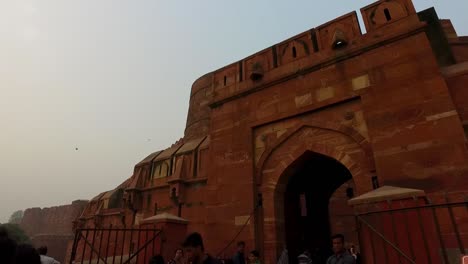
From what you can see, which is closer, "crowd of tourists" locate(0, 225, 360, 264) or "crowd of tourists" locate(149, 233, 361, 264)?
"crowd of tourists" locate(0, 225, 360, 264)

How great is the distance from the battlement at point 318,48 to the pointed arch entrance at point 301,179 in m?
1.72

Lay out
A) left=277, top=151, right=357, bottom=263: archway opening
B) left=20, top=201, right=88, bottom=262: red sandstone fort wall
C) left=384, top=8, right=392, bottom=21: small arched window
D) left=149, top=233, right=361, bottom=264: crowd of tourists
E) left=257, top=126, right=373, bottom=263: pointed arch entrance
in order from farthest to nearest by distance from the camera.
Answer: left=20, top=201, right=88, bottom=262: red sandstone fort wall → left=277, top=151, right=357, bottom=263: archway opening → left=384, top=8, right=392, bottom=21: small arched window → left=257, top=126, right=373, bottom=263: pointed arch entrance → left=149, top=233, right=361, bottom=264: crowd of tourists

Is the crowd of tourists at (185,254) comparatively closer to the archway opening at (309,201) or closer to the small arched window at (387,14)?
the archway opening at (309,201)

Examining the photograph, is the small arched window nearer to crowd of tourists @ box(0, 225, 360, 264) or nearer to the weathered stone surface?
the weathered stone surface

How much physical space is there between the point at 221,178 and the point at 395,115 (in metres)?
4.31

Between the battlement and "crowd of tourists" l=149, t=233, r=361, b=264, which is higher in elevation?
the battlement

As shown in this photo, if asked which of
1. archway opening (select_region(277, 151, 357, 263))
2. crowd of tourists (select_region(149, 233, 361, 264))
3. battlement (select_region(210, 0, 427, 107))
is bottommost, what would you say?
crowd of tourists (select_region(149, 233, 361, 264))

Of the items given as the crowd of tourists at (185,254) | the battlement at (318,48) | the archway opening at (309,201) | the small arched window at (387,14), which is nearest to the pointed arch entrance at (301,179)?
the archway opening at (309,201)

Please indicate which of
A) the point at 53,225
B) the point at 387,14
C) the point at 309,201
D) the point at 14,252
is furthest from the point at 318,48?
the point at 53,225

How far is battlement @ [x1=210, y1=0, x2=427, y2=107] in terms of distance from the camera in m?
6.35

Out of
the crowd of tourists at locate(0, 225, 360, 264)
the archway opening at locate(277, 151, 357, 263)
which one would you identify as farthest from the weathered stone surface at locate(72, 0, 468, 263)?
the crowd of tourists at locate(0, 225, 360, 264)

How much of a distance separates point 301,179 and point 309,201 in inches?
43.0

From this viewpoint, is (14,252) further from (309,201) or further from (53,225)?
(53,225)

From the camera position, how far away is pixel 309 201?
8.69 meters
